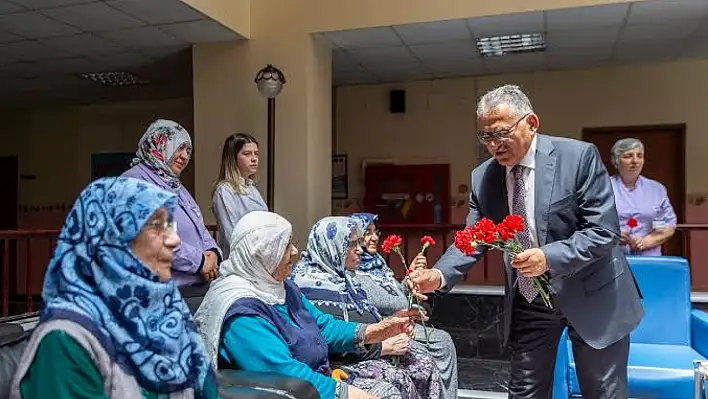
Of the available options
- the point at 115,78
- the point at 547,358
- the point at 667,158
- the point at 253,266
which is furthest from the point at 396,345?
the point at 115,78

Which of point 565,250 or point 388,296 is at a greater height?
point 565,250

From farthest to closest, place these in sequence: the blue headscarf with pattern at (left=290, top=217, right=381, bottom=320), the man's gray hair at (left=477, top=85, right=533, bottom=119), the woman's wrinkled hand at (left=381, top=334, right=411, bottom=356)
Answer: the blue headscarf with pattern at (left=290, top=217, right=381, bottom=320) < the woman's wrinkled hand at (left=381, top=334, right=411, bottom=356) < the man's gray hair at (left=477, top=85, right=533, bottom=119)

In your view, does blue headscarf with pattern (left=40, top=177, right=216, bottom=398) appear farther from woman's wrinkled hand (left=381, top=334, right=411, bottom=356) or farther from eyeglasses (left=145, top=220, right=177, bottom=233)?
woman's wrinkled hand (left=381, top=334, right=411, bottom=356)

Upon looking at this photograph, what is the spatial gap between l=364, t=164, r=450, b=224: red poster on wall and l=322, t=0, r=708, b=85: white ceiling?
920 mm

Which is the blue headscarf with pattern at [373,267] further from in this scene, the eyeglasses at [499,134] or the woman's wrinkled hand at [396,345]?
the eyeglasses at [499,134]

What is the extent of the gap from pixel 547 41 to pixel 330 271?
295cm

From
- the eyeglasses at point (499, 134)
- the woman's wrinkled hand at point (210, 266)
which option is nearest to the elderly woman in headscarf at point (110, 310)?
the eyeglasses at point (499, 134)

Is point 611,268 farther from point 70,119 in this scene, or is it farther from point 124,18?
point 70,119

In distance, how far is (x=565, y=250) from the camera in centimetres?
167

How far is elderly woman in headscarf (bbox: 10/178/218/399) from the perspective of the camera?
112 centimetres

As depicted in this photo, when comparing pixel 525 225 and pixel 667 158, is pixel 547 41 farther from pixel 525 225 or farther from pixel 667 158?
pixel 525 225

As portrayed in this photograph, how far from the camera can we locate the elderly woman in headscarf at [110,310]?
1119 millimetres

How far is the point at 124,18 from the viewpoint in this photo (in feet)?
12.7

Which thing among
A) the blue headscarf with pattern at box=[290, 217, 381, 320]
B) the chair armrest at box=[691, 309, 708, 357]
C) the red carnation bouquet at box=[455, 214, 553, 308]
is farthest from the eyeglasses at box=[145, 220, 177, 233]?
the chair armrest at box=[691, 309, 708, 357]
